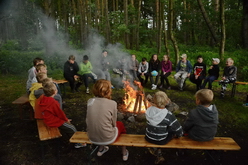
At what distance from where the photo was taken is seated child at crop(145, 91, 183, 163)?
8.99 feet

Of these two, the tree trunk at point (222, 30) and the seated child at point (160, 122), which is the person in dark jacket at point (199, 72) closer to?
the tree trunk at point (222, 30)

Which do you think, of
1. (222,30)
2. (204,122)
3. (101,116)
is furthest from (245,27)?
(101,116)

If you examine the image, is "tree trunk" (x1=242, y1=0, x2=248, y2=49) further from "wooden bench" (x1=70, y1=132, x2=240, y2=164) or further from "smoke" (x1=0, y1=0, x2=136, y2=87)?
"wooden bench" (x1=70, y1=132, x2=240, y2=164)

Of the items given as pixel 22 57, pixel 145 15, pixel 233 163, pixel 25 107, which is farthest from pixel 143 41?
pixel 233 163

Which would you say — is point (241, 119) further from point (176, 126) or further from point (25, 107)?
point (25, 107)

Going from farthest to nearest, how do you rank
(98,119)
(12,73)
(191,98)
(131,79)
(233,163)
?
(12,73) < (131,79) < (191,98) < (233,163) < (98,119)

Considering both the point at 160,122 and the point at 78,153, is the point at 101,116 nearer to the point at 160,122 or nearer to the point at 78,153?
the point at 160,122

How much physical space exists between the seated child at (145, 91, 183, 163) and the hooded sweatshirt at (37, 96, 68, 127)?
168cm

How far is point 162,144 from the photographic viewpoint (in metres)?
2.80

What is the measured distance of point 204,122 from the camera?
286 cm

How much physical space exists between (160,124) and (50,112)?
1987 mm

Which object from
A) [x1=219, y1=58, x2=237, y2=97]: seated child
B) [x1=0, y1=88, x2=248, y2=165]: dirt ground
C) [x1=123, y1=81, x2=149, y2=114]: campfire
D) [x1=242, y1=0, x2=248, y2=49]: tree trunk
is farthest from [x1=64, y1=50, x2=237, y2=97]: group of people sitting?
[x1=242, y1=0, x2=248, y2=49]: tree trunk

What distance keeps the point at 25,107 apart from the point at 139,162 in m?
4.47

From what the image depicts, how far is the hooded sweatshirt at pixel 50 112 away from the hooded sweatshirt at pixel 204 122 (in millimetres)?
2369
